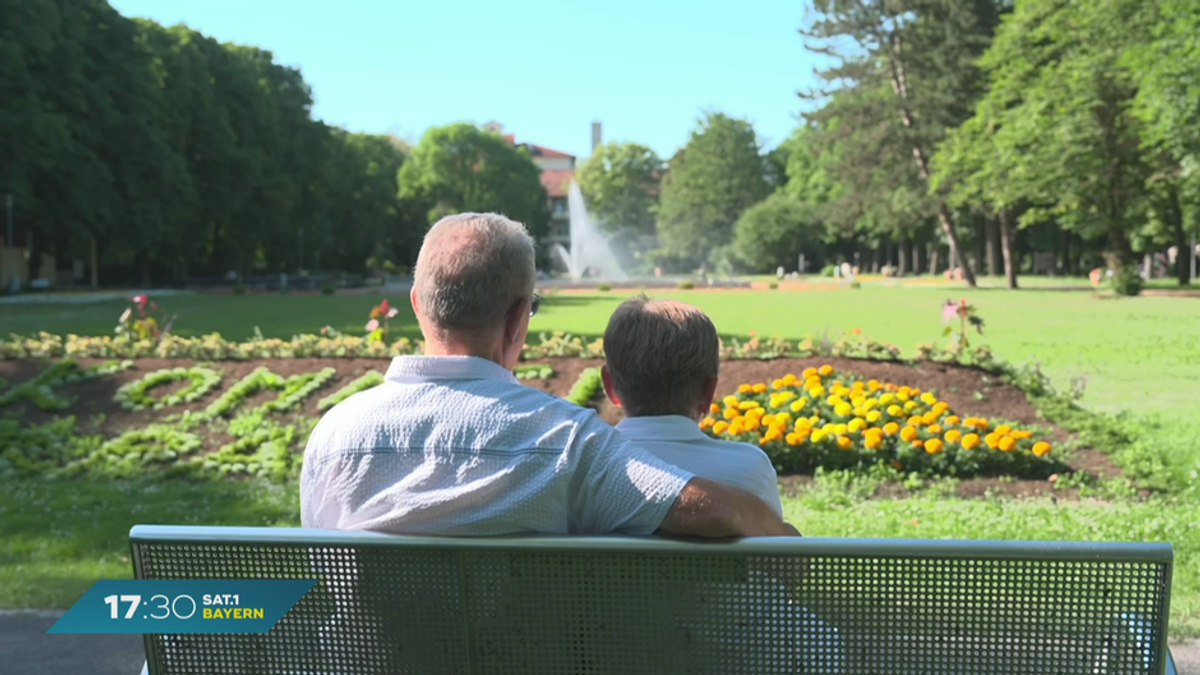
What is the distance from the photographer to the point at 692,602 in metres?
1.88

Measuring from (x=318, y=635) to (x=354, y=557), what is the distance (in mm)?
195

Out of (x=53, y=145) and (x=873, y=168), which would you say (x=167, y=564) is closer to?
(x=53, y=145)

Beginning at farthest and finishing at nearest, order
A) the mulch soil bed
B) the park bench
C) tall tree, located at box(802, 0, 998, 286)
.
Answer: tall tree, located at box(802, 0, 998, 286) < the mulch soil bed < the park bench

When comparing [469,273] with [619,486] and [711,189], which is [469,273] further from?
[711,189]

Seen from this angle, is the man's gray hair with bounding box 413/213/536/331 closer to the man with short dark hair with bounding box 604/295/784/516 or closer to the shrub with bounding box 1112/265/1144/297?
the man with short dark hair with bounding box 604/295/784/516

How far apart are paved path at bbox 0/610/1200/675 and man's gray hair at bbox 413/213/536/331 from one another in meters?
2.55

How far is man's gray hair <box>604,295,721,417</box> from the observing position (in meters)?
2.32

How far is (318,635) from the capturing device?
198cm

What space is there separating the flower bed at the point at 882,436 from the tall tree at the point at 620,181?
77.3 metres

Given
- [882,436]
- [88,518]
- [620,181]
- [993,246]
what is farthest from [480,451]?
[620,181]

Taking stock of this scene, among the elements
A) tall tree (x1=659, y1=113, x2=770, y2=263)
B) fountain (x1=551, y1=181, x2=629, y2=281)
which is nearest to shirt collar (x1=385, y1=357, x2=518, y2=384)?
fountain (x1=551, y1=181, x2=629, y2=281)

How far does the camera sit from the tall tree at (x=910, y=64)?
133 feet

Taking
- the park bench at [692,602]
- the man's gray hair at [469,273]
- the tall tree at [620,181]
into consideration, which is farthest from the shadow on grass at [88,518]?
the tall tree at [620,181]

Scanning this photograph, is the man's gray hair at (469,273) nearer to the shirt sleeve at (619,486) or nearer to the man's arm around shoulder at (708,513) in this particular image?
the shirt sleeve at (619,486)
